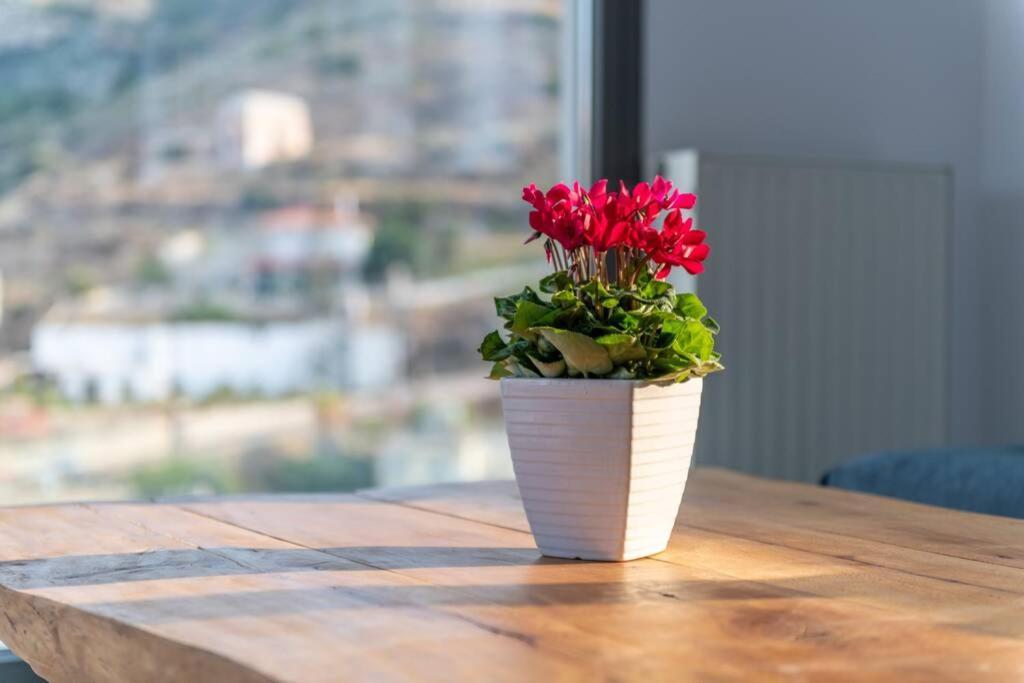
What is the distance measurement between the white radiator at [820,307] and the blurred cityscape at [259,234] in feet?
1.63

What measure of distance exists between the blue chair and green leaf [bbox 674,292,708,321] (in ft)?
3.31

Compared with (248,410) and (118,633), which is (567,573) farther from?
(248,410)

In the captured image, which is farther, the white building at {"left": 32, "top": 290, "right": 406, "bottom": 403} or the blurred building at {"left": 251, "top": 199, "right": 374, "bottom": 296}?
the blurred building at {"left": 251, "top": 199, "right": 374, "bottom": 296}

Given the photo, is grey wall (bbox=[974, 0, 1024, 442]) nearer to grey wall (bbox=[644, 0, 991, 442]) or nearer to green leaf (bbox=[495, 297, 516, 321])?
grey wall (bbox=[644, 0, 991, 442])

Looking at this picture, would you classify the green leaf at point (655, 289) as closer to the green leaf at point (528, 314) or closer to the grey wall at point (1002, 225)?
the green leaf at point (528, 314)

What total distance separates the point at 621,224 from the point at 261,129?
1974mm

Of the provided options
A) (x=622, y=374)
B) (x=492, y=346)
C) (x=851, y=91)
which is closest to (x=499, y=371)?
(x=492, y=346)

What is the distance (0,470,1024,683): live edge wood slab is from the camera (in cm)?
79

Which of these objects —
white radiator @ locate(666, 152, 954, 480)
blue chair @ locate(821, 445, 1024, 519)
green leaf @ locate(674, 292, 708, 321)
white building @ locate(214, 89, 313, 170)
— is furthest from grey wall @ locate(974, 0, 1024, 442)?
green leaf @ locate(674, 292, 708, 321)

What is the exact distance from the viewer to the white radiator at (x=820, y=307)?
2.90 metres

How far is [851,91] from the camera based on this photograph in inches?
127

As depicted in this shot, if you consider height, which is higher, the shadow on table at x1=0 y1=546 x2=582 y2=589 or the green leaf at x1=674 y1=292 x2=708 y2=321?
the green leaf at x1=674 y1=292 x2=708 y2=321

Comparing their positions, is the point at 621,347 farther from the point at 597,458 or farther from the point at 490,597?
the point at 490,597

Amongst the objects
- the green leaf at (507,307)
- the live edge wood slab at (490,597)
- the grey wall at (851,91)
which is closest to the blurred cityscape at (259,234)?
the grey wall at (851,91)
